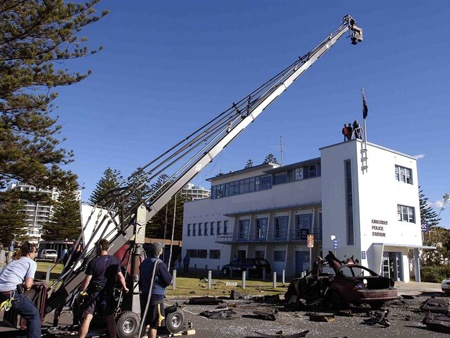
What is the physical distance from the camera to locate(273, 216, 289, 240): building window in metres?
38.9

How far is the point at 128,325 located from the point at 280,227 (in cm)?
3267

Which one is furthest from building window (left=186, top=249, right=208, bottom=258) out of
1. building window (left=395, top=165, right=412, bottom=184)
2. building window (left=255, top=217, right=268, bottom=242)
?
building window (left=395, top=165, right=412, bottom=184)

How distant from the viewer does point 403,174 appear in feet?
117

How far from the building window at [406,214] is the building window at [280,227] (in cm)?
983

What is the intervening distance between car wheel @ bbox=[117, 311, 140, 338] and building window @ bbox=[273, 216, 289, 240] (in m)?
31.5

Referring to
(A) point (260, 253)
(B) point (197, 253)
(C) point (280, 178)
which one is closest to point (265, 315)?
(C) point (280, 178)


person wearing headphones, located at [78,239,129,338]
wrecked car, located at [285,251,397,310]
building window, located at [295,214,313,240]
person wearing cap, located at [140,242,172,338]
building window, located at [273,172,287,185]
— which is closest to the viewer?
person wearing cap, located at [140,242,172,338]

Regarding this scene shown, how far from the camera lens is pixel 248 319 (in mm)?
11430

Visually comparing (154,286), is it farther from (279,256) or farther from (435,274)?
(435,274)

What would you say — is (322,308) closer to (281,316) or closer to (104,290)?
(281,316)

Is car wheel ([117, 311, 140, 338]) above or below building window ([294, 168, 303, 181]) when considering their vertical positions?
below

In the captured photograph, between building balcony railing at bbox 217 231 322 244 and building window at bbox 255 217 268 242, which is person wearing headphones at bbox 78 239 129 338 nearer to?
building balcony railing at bbox 217 231 322 244

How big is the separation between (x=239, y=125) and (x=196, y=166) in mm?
2098

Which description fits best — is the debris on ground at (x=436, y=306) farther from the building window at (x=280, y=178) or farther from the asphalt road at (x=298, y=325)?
the building window at (x=280, y=178)
